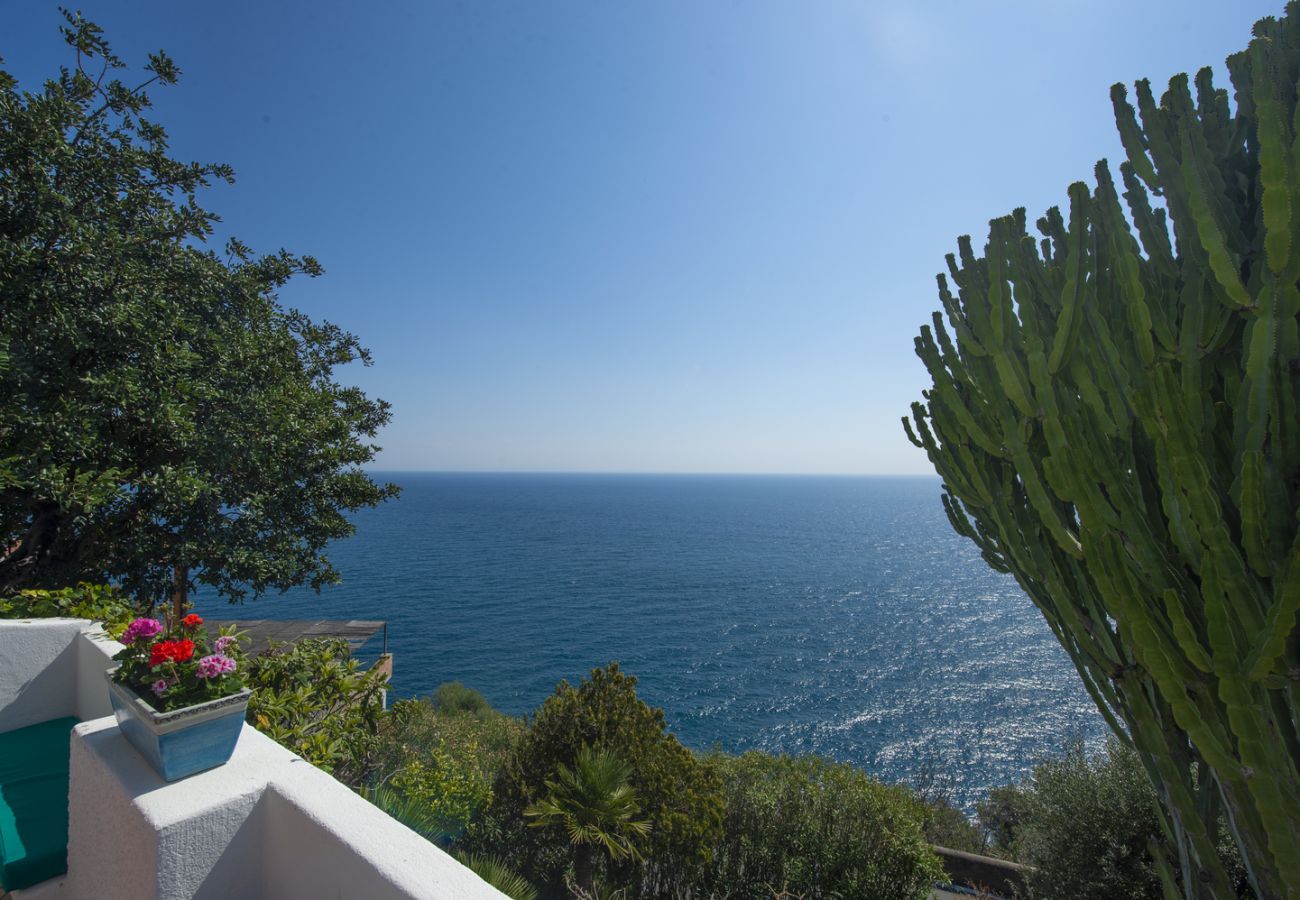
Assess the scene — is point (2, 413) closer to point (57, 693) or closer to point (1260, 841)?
point (57, 693)

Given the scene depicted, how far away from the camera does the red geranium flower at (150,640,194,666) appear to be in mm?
2355

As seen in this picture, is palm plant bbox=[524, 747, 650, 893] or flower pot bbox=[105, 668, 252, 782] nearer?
flower pot bbox=[105, 668, 252, 782]

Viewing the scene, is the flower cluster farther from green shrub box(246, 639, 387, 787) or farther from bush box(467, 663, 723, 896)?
bush box(467, 663, 723, 896)

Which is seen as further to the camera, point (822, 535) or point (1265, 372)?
point (822, 535)

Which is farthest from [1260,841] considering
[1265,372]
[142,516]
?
[142,516]

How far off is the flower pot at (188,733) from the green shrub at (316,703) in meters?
2.25

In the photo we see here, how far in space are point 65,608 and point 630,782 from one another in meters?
7.76

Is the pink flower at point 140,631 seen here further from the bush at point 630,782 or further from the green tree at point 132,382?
the bush at point 630,782

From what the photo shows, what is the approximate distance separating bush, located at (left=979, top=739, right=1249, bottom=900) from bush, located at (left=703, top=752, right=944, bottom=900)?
208cm

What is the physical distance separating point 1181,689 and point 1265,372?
137 cm

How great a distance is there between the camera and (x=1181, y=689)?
92.2 inches

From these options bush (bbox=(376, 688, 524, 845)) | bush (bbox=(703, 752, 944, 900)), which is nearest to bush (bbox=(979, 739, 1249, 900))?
bush (bbox=(703, 752, 944, 900))

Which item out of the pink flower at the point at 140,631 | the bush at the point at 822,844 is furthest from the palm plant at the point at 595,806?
the pink flower at the point at 140,631

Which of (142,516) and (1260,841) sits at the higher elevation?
(142,516)
